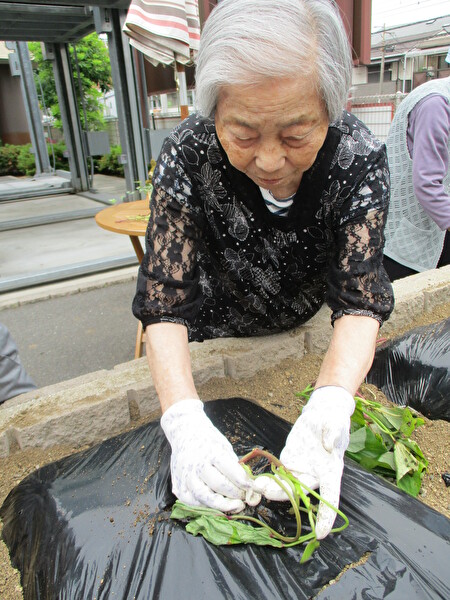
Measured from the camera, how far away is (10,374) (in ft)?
5.71

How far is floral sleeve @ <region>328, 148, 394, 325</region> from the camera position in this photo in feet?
4.00

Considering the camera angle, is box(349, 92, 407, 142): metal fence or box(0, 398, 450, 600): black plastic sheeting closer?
box(0, 398, 450, 600): black plastic sheeting

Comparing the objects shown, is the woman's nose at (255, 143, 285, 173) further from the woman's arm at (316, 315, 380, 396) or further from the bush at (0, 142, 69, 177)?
the bush at (0, 142, 69, 177)

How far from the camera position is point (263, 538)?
2.93 ft

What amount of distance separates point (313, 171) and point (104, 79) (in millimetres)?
13380

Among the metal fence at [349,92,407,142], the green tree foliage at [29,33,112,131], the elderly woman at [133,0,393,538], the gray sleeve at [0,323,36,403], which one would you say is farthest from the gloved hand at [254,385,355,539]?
the green tree foliage at [29,33,112,131]

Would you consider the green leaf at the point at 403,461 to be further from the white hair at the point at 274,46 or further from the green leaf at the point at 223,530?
the white hair at the point at 274,46

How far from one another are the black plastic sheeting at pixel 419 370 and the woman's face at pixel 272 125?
40.9 inches

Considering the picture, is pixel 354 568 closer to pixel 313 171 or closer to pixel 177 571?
pixel 177 571

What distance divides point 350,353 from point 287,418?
0.50 m

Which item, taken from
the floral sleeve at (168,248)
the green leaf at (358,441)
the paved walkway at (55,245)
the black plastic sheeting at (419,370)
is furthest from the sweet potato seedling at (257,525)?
the paved walkway at (55,245)

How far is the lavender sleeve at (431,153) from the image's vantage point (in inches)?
80.4

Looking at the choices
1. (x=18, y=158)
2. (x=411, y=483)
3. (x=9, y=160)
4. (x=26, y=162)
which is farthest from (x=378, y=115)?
(x=9, y=160)

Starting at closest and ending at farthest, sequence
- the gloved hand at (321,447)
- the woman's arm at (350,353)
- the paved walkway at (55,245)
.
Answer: the gloved hand at (321,447) < the woman's arm at (350,353) < the paved walkway at (55,245)
